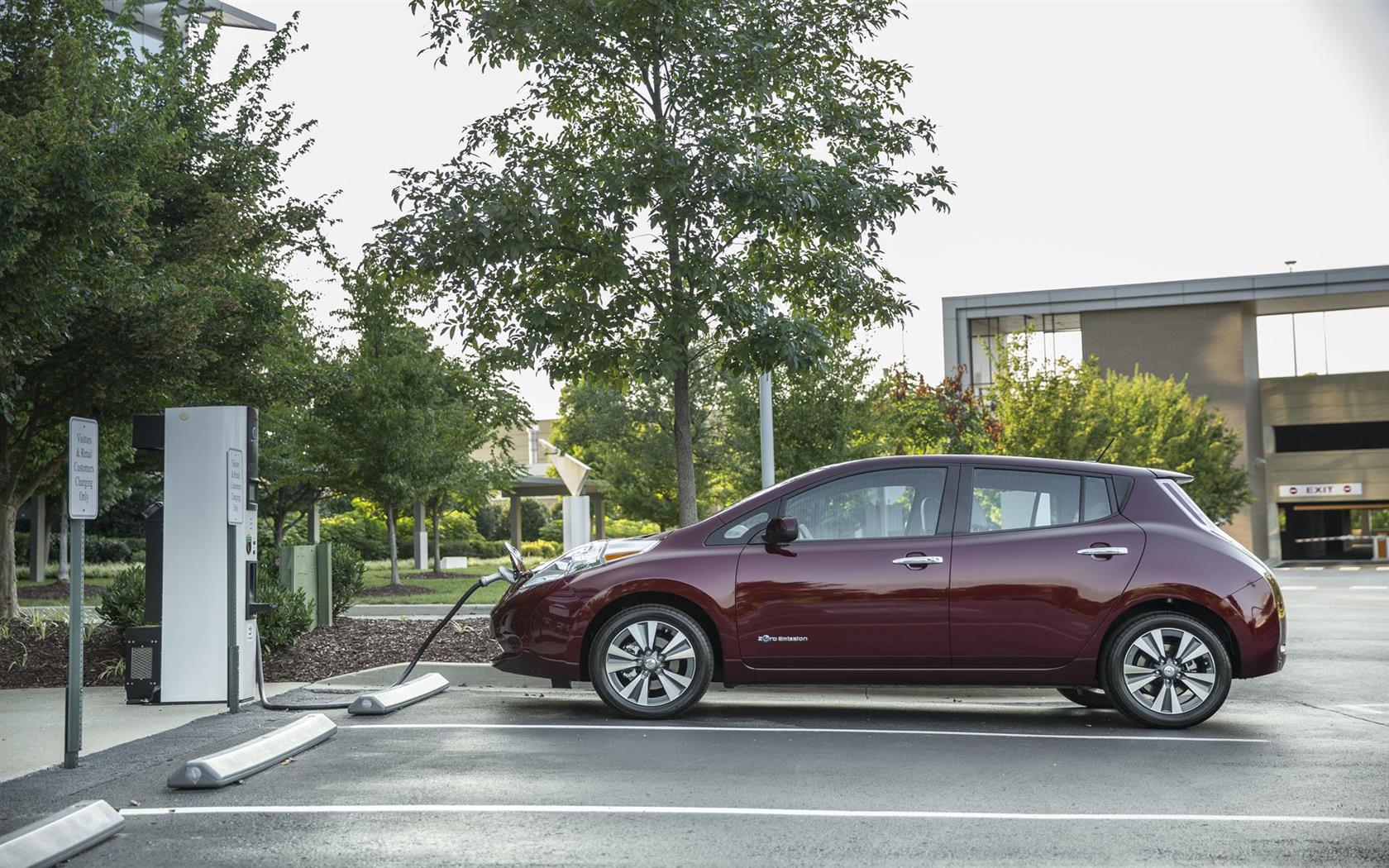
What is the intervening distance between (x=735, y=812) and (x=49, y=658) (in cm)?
815

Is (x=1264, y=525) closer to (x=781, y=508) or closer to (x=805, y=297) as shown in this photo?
(x=805, y=297)

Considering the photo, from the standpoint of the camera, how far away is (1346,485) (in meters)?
57.8

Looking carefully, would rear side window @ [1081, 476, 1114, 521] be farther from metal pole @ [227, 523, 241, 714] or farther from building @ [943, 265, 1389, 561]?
building @ [943, 265, 1389, 561]

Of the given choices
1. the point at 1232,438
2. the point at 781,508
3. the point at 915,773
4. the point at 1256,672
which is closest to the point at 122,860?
the point at 915,773

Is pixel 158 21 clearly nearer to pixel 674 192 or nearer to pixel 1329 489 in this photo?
pixel 674 192

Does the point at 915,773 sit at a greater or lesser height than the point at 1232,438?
lesser

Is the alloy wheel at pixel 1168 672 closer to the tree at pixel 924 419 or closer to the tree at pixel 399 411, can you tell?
the tree at pixel 924 419

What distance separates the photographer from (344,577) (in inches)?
592

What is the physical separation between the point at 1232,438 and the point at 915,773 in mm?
48549

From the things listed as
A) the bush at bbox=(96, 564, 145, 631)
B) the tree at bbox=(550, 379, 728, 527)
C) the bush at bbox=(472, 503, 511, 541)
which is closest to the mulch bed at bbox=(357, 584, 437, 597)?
the tree at bbox=(550, 379, 728, 527)

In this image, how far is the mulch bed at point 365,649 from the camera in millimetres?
11109

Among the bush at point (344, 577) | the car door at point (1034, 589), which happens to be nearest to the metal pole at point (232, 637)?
the car door at point (1034, 589)

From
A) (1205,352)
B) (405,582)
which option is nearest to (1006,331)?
(1205,352)

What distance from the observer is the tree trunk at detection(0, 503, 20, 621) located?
14.8m
